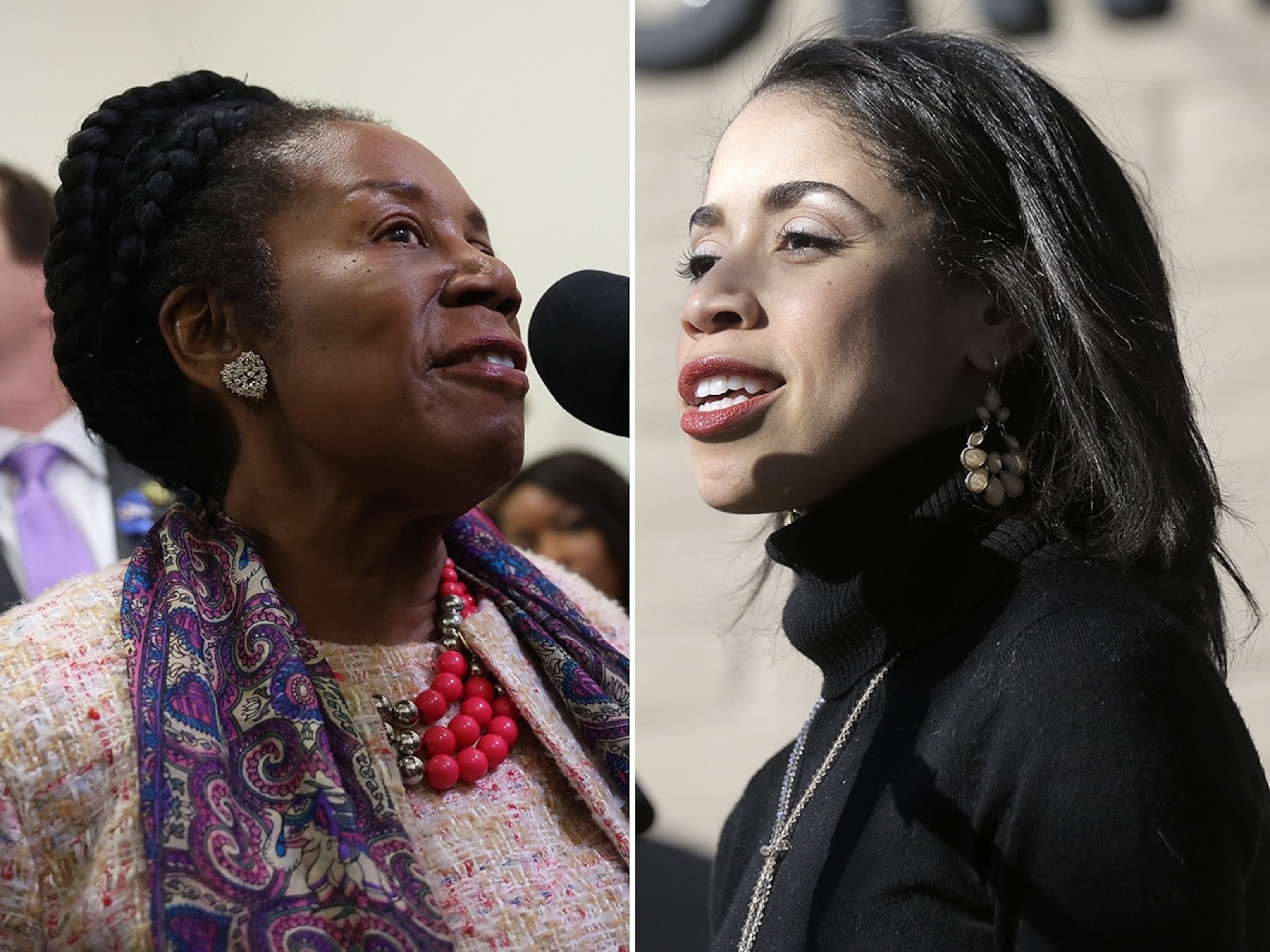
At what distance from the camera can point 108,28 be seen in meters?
0.93

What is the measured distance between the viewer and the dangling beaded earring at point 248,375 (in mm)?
847

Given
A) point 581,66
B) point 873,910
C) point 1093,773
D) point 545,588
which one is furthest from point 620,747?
point 581,66

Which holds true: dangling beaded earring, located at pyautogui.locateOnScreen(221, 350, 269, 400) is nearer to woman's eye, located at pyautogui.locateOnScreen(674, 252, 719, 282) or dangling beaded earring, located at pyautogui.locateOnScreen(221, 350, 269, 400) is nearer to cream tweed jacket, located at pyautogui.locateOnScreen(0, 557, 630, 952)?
cream tweed jacket, located at pyautogui.locateOnScreen(0, 557, 630, 952)

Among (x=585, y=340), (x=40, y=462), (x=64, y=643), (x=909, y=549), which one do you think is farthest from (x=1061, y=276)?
(x=40, y=462)

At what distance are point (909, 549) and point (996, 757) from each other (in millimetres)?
141

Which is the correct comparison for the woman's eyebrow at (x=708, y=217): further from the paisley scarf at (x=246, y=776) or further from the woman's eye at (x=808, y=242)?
the paisley scarf at (x=246, y=776)

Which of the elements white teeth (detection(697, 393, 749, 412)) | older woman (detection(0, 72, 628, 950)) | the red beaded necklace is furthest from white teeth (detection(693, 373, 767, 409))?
the red beaded necklace

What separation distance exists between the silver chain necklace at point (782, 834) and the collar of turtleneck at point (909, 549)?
2 centimetres

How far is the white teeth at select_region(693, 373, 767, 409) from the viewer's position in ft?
2.73

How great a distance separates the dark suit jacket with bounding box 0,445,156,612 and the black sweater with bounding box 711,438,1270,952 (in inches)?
17.4

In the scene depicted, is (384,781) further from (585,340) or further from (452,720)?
(585,340)

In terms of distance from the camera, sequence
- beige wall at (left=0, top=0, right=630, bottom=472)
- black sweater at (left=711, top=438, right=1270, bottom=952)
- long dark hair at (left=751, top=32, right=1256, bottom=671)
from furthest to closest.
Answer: beige wall at (left=0, top=0, right=630, bottom=472), long dark hair at (left=751, top=32, right=1256, bottom=671), black sweater at (left=711, top=438, right=1270, bottom=952)

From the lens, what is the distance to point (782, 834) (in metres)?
0.87

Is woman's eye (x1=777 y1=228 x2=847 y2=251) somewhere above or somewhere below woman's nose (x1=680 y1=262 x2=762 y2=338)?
above
